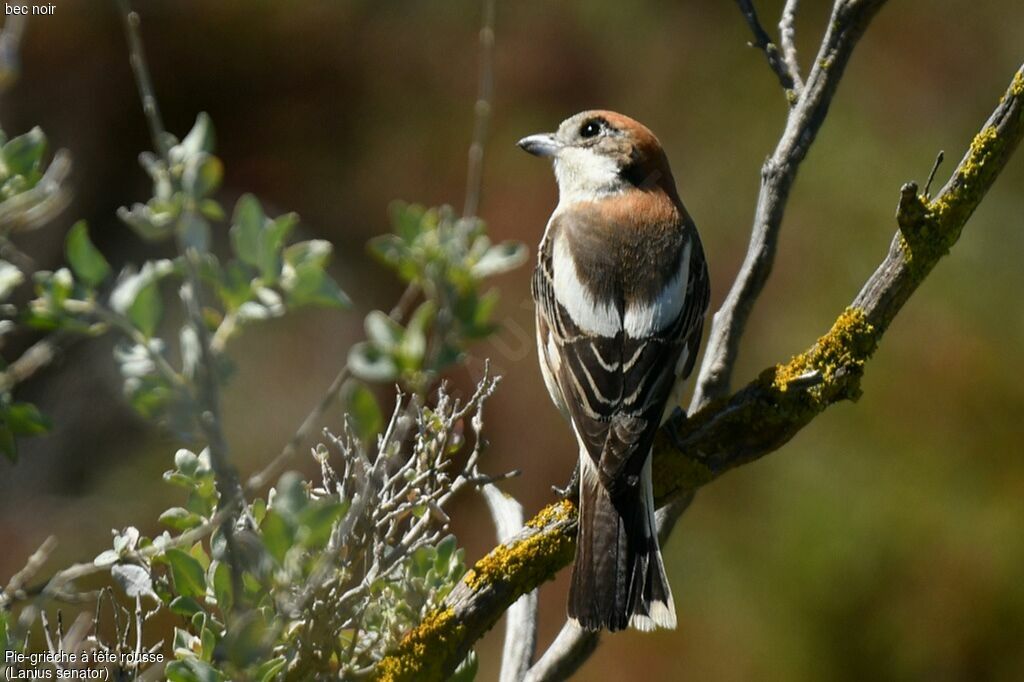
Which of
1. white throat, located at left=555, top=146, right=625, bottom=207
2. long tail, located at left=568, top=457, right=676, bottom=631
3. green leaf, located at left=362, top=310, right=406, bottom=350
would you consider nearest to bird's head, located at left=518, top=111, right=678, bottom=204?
white throat, located at left=555, top=146, right=625, bottom=207

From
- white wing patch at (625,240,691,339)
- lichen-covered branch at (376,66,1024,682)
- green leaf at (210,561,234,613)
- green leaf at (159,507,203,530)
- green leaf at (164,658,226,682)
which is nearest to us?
green leaf at (164,658,226,682)

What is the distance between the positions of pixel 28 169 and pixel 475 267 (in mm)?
626

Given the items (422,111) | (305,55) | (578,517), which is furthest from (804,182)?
(578,517)

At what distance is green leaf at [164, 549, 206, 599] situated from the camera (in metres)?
1.76

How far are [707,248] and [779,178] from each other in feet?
11.1

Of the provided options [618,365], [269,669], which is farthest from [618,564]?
[269,669]

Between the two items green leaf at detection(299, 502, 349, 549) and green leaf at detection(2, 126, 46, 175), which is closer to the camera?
green leaf at detection(299, 502, 349, 549)

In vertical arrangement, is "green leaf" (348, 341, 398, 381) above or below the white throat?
above

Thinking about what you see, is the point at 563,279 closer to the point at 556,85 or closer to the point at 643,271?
the point at 643,271

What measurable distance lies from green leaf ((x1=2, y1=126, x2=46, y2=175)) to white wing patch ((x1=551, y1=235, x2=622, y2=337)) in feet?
5.96

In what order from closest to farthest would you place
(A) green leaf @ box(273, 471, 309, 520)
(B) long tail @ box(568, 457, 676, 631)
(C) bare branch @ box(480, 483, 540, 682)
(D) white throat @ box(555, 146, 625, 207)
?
(A) green leaf @ box(273, 471, 309, 520), (B) long tail @ box(568, 457, 676, 631), (C) bare branch @ box(480, 483, 540, 682), (D) white throat @ box(555, 146, 625, 207)

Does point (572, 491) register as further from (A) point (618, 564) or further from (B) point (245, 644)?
(B) point (245, 644)

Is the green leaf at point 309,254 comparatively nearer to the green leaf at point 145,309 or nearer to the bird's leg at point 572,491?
the green leaf at point 145,309

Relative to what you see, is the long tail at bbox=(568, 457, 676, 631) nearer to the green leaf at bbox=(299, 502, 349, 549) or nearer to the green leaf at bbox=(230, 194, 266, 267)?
the green leaf at bbox=(299, 502, 349, 549)
